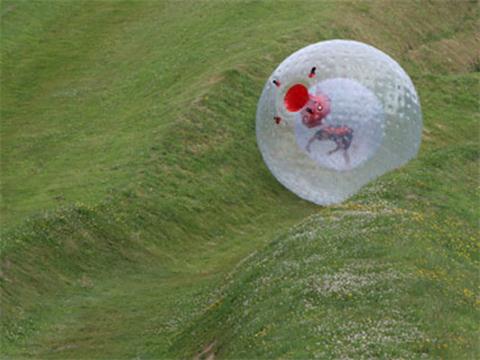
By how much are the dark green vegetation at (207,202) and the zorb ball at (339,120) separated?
5.27 ft

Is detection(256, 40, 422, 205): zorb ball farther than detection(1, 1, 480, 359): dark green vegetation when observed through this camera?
Yes

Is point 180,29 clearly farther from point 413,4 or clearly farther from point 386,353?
point 386,353

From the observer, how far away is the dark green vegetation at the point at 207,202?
21047mm

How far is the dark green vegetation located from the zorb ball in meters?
1.61

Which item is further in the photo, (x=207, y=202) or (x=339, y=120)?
(x=207, y=202)

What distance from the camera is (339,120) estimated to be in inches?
1270

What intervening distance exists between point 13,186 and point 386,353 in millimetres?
20030

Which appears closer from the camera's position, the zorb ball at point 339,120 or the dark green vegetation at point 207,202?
the dark green vegetation at point 207,202

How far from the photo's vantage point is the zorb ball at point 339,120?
3234 cm

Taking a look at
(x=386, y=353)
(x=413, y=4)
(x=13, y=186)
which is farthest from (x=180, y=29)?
(x=386, y=353)

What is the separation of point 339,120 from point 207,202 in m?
5.63

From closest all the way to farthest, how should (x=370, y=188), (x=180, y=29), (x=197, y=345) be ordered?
(x=197, y=345) < (x=370, y=188) < (x=180, y=29)

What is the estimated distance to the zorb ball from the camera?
3234 cm

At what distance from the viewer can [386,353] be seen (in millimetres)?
18078
